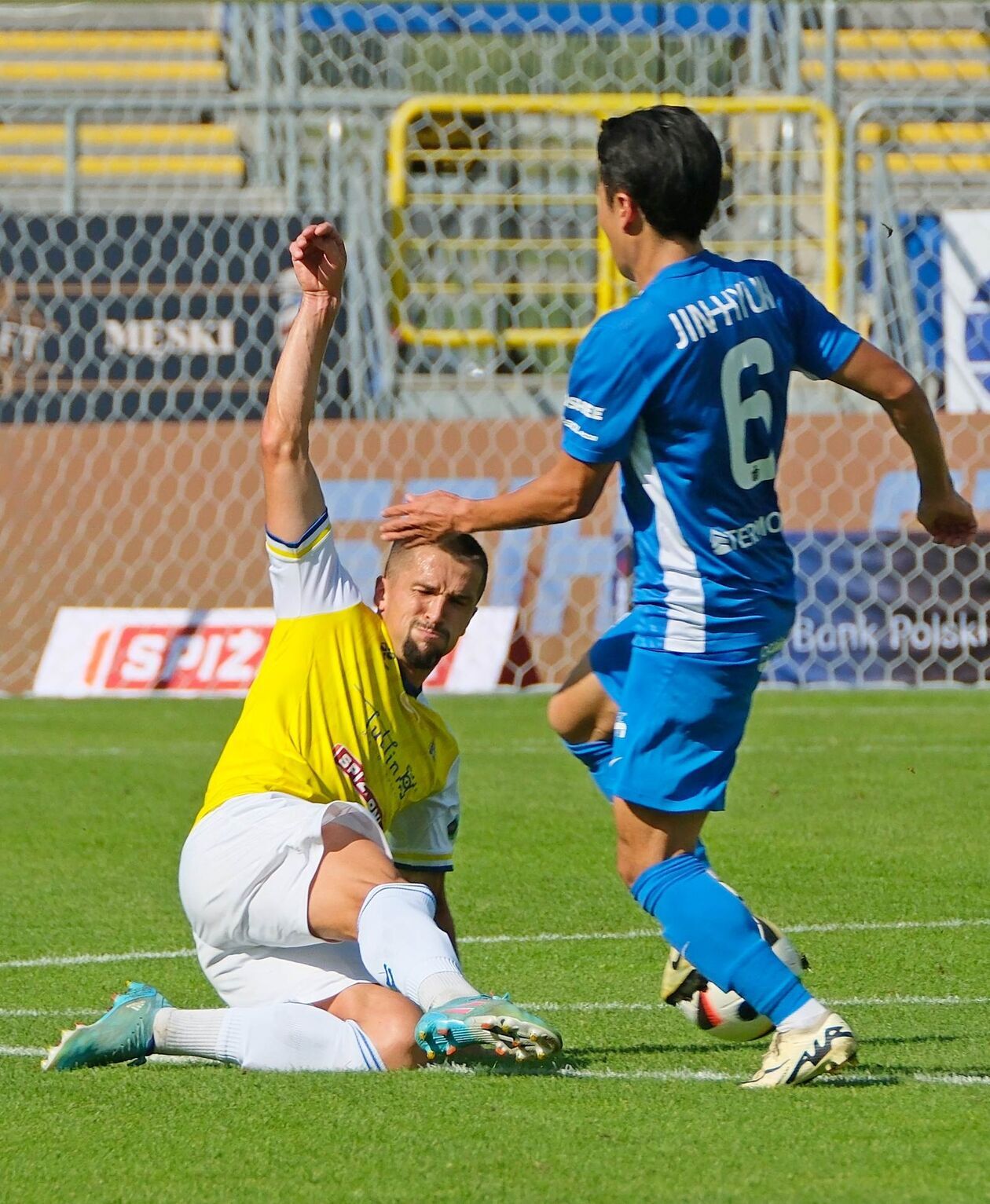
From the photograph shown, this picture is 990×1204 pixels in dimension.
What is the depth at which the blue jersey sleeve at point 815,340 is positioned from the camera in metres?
3.62

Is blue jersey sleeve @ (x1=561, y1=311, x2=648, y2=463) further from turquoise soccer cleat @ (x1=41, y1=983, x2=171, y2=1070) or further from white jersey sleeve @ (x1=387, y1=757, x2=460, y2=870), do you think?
turquoise soccer cleat @ (x1=41, y1=983, x2=171, y2=1070)

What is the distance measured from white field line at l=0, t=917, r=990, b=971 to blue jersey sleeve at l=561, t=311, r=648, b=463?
174cm

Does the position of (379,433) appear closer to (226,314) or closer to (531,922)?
(226,314)

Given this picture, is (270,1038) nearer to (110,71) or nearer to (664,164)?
(664,164)

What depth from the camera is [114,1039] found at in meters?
3.55

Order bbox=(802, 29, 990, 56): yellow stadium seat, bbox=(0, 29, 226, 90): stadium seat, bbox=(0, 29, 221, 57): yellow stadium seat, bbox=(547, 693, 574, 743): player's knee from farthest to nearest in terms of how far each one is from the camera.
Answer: bbox=(0, 29, 221, 57): yellow stadium seat → bbox=(0, 29, 226, 90): stadium seat → bbox=(802, 29, 990, 56): yellow stadium seat → bbox=(547, 693, 574, 743): player's knee

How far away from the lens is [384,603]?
388 cm

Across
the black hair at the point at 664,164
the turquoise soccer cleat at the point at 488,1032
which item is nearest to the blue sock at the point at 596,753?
the turquoise soccer cleat at the point at 488,1032

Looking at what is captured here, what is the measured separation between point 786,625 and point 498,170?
9981mm

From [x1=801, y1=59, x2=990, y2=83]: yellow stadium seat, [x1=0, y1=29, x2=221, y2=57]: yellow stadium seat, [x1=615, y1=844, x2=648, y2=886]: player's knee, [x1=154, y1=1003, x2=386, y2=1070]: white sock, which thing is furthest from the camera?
[x1=0, y1=29, x2=221, y2=57]: yellow stadium seat

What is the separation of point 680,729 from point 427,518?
573 mm

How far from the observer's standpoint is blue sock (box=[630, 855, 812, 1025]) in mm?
3338

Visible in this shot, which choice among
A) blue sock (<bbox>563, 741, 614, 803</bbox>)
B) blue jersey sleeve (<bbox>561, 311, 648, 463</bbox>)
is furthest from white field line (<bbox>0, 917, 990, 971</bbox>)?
blue jersey sleeve (<bbox>561, 311, 648, 463</bbox>)

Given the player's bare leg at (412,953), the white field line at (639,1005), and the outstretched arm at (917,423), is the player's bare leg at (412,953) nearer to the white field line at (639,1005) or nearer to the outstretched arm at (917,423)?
the white field line at (639,1005)
